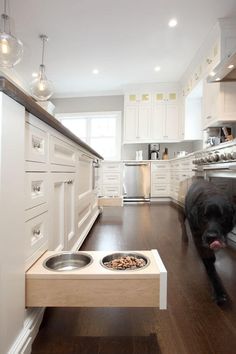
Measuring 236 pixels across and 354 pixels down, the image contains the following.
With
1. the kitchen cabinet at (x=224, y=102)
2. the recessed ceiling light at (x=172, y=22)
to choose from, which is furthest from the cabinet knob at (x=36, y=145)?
the recessed ceiling light at (x=172, y=22)

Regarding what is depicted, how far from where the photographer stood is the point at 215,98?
3.15 m

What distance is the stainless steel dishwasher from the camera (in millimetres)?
5047

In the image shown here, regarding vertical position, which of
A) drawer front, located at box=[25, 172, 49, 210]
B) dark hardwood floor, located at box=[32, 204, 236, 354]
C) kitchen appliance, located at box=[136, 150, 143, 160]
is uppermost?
kitchen appliance, located at box=[136, 150, 143, 160]

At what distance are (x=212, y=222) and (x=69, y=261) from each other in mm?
749

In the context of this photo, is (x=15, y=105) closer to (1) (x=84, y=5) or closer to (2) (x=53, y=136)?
(2) (x=53, y=136)

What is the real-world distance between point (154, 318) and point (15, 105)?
3.23 feet

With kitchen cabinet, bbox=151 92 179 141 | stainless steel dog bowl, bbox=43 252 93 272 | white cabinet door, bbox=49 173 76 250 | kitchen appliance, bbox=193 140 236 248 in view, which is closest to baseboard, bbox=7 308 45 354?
stainless steel dog bowl, bbox=43 252 93 272

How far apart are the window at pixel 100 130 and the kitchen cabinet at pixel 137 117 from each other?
56 centimetres

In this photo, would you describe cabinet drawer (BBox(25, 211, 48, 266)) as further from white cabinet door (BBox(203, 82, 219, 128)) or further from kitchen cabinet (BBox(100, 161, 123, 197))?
kitchen cabinet (BBox(100, 161, 123, 197))

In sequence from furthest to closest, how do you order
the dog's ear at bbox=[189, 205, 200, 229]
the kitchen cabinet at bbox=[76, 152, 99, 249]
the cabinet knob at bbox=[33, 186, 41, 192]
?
the kitchen cabinet at bbox=[76, 152, 99, 249], the dog's ear at bbox=[189, 205, 200, 229], the cabinet knob at bbox=[33, 186, 41, 192]

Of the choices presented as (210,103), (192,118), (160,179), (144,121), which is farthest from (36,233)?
(144,121)

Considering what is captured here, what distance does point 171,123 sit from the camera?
17.3 ft

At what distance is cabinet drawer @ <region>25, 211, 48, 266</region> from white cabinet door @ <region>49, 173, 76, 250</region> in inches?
3.6

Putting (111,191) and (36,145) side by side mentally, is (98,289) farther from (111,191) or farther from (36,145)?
(111,191)
